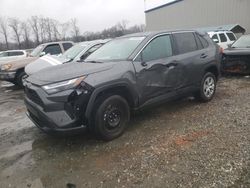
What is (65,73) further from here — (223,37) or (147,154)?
(223,37)

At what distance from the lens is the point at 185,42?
5977mm

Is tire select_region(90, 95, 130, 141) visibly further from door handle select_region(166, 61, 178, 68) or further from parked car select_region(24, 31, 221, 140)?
door handle select_region(166, 61, 178, 68)

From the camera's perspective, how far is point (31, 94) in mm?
4570

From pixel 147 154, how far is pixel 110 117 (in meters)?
0.87

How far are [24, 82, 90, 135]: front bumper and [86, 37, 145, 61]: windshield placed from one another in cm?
126

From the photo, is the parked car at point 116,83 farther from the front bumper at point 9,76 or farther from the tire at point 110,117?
the front bumper at point 9,76

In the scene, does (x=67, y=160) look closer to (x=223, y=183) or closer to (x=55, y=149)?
(x=55, y=149)

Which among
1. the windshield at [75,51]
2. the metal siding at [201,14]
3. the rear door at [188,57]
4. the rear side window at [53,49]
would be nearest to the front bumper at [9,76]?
the windshield at [75,51]

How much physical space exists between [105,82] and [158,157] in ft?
4.50

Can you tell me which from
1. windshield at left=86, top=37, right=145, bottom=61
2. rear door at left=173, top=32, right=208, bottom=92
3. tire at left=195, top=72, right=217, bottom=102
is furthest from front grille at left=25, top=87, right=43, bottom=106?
tire at left=195, top=72, right=217, bottom=102

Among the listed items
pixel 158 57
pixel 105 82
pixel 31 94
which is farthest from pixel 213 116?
pixel 31 94

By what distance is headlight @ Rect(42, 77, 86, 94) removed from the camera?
13.5 feet

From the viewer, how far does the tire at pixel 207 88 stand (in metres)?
6.29

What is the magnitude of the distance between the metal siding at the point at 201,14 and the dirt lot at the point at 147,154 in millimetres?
19689
